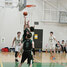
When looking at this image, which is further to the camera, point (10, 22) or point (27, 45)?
point (10, 22)

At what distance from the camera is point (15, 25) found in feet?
75.6

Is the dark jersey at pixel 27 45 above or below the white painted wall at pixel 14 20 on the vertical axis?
below

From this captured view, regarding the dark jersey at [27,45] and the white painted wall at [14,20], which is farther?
the white painted wall at [14,20]

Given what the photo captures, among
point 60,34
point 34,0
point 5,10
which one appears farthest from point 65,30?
point 5,10

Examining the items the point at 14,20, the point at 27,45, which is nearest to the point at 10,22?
the point at 14,20

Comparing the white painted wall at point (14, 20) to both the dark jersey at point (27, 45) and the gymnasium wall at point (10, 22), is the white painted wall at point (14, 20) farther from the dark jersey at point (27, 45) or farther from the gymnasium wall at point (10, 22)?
the dark jersey at point (27, 45)

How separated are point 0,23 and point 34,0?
4462 mm

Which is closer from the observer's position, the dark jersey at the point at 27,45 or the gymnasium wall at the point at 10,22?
the dark jersey at the point at 27,45

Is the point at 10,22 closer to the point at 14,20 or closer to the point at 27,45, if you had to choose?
the point at 14,20

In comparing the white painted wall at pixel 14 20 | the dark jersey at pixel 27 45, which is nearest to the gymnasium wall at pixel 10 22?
the white painted wall at pixel 14 20

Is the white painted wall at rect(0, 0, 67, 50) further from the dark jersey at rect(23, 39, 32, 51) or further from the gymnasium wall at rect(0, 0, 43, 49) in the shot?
the dark jersey at rect(23, 39, 32, 51)

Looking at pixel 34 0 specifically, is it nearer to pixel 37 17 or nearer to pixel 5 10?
pixel 37 17

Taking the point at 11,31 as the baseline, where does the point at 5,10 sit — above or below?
above

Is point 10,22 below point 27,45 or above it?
above
